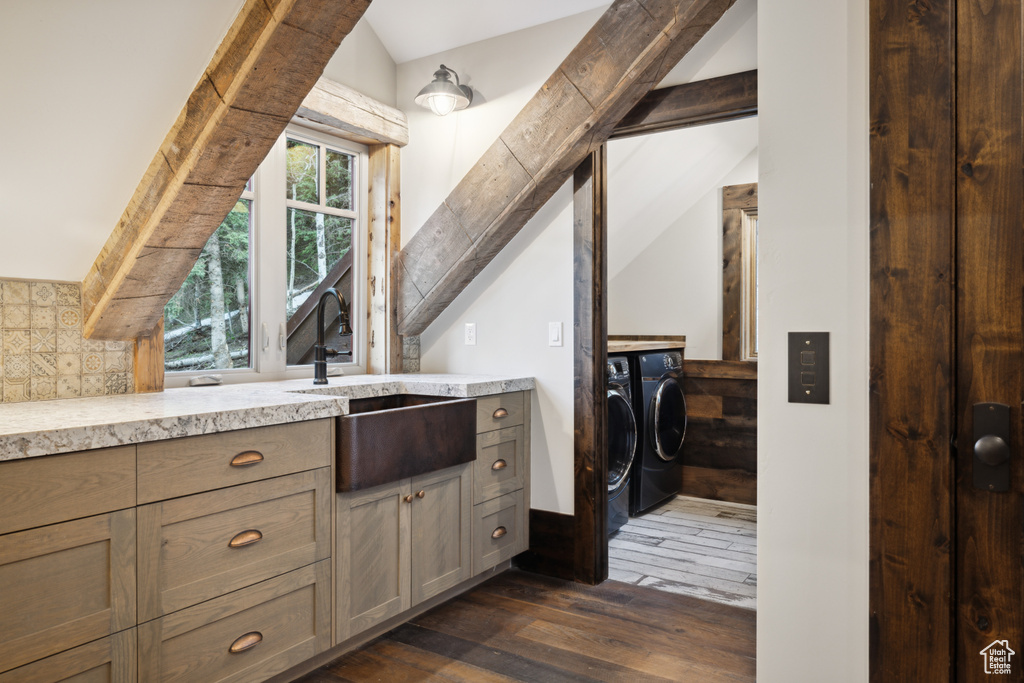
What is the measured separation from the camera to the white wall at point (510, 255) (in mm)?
2996

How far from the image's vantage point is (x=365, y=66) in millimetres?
3211

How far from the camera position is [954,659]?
1.11 metres

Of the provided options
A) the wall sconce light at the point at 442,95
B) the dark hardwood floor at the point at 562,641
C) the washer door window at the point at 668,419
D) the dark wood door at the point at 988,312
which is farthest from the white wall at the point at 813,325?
the washer door window at the point at 668,419

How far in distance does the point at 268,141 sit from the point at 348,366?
5.03 ft

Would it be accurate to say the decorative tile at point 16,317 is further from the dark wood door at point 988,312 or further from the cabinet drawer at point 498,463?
Result: the dark wood door at point 988,312

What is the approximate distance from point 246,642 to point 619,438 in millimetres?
2204

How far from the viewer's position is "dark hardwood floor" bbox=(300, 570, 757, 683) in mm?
2146

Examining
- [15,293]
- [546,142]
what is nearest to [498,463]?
[546,142]

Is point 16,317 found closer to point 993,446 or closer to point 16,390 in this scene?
point 16,390

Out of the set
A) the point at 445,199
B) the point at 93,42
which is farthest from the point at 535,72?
the point at 93,42

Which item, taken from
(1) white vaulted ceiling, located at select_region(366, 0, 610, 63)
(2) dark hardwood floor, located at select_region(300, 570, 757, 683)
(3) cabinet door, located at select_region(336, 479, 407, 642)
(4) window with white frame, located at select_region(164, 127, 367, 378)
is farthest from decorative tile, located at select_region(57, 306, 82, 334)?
(1) white vaulted ceiling, located at select_region(366, 0, 610, 63)

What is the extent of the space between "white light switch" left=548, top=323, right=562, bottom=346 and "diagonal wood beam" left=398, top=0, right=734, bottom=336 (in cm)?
43

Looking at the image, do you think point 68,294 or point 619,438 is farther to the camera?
point 619,438

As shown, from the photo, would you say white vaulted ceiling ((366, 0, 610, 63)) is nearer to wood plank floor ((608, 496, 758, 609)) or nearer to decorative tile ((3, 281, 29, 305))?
decorative tile ((3, 281, 29, 305))
